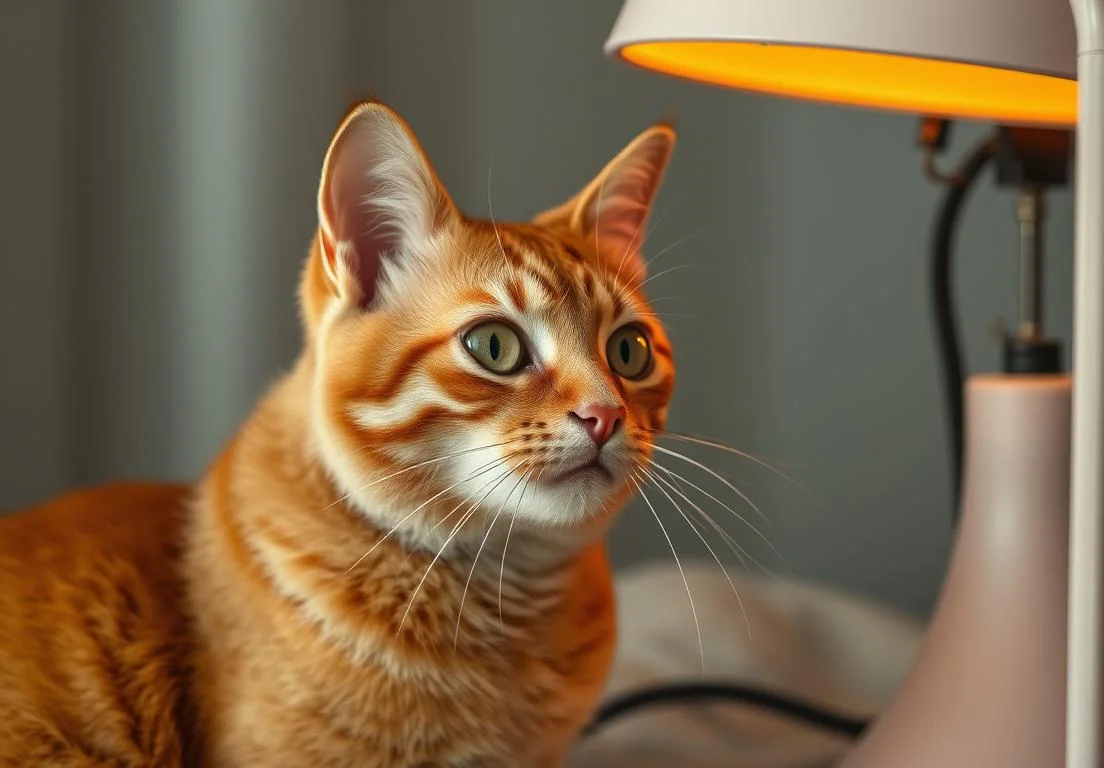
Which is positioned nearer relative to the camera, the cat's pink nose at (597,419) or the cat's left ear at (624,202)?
the cat's pink nose at (597,419)

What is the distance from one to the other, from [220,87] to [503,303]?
761 millimetres

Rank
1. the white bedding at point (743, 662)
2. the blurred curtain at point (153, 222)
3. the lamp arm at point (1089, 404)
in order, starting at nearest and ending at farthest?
the lamp arm at point (1089, 404) < the white bedding at point (743, 662) < the blurred curtain at point (153, 222)

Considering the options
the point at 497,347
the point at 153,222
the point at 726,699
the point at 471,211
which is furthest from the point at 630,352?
the point at 471,211

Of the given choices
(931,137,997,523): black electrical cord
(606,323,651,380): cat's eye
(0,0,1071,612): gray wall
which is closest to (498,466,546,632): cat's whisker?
(606,323,651,380): cat's eye

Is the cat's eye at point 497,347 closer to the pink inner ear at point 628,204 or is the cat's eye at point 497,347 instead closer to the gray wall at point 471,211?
the pink inner ear at point 628,204

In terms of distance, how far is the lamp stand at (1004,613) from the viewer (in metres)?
0.82

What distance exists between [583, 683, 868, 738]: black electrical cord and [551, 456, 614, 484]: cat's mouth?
0.52m

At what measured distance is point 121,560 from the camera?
83cm

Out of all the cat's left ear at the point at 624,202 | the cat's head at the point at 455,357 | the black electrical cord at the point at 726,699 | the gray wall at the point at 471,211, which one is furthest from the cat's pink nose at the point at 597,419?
the black electrical cord at the point at 726,699

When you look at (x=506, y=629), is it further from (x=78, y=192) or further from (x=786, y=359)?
(x=786, y=359)

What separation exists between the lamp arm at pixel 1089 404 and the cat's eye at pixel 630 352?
0.30 metres

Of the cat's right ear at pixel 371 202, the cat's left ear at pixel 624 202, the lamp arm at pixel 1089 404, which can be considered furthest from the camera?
the cat's left ear at pixel 624 202

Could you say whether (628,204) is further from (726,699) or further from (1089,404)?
(726,699)

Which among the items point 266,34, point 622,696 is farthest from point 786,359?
point 266,34
